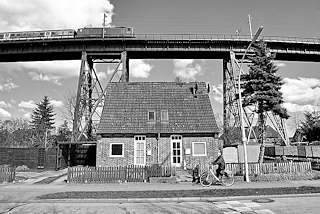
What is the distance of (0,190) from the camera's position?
573 inches

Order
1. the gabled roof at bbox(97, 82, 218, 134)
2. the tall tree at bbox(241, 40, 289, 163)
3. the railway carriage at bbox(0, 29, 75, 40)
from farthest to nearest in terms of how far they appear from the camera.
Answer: the railway carriage at bbox(0, 29, 75, 40), the gabled roof at bbox(97, 82, 218, 134), the tall tree at bbox(241, 40, 289, 163)

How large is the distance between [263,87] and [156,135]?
9347 mm

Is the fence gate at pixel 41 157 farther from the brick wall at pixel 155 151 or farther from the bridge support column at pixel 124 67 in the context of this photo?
the bridge support column at pixel 124 67

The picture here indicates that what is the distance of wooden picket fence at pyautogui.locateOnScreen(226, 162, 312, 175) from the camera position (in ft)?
57.0

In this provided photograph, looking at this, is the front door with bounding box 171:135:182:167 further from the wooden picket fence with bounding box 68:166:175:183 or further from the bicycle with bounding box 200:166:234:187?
the bicycle with bounding box 200:166:234:187

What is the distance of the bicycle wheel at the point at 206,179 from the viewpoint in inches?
604

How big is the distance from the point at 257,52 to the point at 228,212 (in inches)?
628

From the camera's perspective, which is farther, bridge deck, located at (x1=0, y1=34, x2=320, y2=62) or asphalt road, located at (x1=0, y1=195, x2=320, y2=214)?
bridge deck, located at (x1=0, y1=34, x2=320, y2=62)

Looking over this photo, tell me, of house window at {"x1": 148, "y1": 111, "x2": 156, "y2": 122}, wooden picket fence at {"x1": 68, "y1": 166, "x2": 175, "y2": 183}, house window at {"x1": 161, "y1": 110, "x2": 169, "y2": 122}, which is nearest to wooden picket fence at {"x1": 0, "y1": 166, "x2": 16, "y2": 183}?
wooden picket fence at {"x1": 68, "y1": 166, "x2": 175, "y2": 183}

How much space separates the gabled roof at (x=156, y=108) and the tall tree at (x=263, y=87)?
3.82 m

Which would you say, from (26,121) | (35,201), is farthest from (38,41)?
(35,201)

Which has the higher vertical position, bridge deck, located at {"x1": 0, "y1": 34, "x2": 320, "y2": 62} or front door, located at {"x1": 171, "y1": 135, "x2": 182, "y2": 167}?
bridge deck, located at {"x1": 0, "y1": 34, "x2": 320, "y2": 62}

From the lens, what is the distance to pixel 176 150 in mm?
23156

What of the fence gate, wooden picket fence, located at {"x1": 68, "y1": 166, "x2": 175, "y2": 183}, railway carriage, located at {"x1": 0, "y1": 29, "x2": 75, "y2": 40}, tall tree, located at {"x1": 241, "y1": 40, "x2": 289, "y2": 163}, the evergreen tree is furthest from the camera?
railway carriage, located at {"x1": 0, "y1": 29, "x2": 75, "y2": 40}
